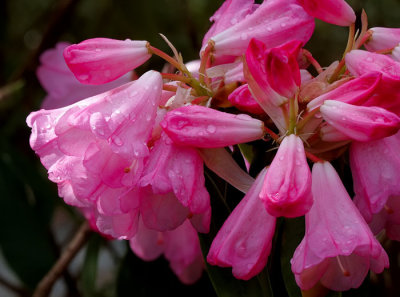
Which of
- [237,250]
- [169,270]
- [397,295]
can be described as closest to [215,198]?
[237,250]

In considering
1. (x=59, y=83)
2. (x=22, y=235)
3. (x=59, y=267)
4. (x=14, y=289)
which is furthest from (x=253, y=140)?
(x=14, y=289)

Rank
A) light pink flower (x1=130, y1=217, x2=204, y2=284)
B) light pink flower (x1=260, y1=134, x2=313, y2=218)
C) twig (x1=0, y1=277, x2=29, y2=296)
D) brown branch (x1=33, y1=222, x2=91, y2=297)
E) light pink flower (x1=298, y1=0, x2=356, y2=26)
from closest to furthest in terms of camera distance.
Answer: light pink flower (x1=260, y1=134, x2=313, y2=218) → light pink flower (x1=298, y1=0, x2=356, y2=26) → light pink flower (x1=130, y1=217, x2=204, y2=284) → brown branch (x1=33, y1=222, x2=91, y2=297) → twig (x1=0, y1=277, x2=29, y2=296)

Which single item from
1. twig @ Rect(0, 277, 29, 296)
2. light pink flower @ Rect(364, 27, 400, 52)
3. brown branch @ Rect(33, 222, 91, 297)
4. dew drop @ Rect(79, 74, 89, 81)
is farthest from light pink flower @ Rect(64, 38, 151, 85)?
twig @ Rect(0, 277, 29, 296)

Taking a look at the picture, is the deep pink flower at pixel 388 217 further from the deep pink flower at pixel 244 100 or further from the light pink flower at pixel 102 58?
the light pink flower at pixel 102 58

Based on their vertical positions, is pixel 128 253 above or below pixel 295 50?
below

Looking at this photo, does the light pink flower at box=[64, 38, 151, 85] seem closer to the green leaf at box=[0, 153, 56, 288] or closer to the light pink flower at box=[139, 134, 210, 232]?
the light pink flower at box=[139, 134, 210, 232]

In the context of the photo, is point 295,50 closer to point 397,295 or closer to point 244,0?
point 244,0

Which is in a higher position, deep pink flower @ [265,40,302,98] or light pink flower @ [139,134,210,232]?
deep pink flower @ [265,40,302,98]
